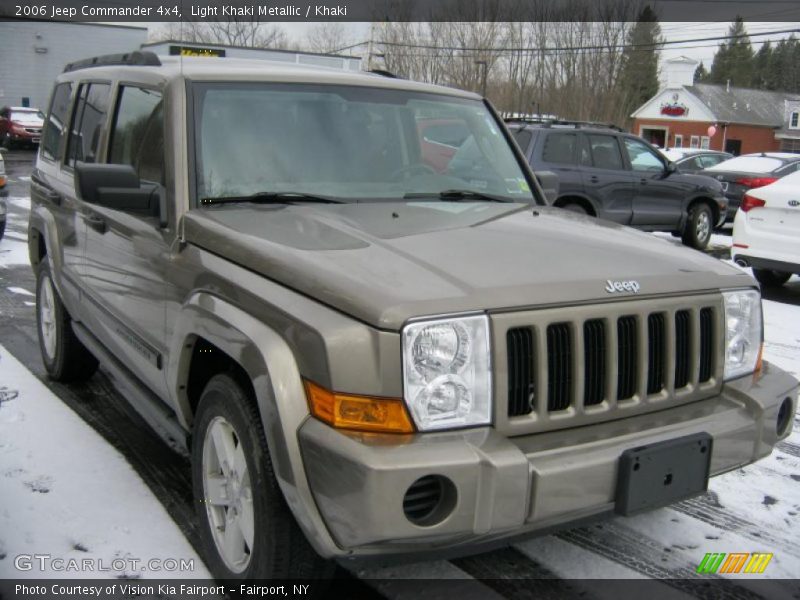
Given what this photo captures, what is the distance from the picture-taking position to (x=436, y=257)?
2617 millimetres

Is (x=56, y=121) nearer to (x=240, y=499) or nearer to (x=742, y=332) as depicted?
(x=240, y=499)

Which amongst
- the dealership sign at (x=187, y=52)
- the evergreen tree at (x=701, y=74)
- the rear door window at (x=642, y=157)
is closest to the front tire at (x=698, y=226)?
the rear door window at (x=642, y=157)

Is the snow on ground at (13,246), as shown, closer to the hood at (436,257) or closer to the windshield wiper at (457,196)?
the windshield wiper at (457,196)

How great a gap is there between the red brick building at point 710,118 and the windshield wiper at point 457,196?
6671 centimetres

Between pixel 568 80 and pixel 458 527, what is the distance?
167ft

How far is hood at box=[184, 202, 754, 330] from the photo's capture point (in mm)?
2342

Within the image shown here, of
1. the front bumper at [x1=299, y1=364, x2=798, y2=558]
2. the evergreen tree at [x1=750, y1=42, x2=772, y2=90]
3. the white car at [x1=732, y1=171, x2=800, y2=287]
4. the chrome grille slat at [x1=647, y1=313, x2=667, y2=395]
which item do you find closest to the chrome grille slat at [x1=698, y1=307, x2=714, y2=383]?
the chrome grille slat at [x1=647, y1=313, x2=667, y2=395]

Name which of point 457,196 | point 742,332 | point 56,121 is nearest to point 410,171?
point 457,196

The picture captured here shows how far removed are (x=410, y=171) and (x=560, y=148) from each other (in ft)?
26.7

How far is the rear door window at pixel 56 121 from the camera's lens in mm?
4898

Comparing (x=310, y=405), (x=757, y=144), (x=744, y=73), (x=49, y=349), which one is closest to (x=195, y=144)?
(x=310, y=405)

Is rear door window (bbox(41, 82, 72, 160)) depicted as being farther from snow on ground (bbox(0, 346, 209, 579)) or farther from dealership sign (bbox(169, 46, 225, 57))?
snow on ground (bbox(0, 346, 209, 579))

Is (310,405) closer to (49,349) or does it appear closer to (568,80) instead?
(49,349)

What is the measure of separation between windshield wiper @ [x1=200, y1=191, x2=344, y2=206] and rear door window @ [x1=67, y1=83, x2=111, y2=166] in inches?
52.3
